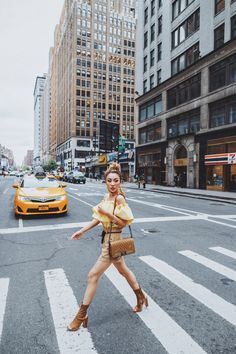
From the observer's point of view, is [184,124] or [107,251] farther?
[184,124]

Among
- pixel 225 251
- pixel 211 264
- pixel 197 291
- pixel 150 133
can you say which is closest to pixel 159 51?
pixel 150 133

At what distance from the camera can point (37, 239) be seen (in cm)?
731

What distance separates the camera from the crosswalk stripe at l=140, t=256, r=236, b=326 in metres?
3.55

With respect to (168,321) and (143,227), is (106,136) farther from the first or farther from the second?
(168,321)

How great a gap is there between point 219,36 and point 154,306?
96.2 feet

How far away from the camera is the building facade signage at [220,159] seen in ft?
80.1

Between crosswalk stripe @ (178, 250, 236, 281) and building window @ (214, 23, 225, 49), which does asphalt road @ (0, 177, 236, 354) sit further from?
building window @ (214, 23, 225, 49)

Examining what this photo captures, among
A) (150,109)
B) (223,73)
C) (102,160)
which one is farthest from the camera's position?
(102,160)

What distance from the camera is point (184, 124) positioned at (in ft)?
104

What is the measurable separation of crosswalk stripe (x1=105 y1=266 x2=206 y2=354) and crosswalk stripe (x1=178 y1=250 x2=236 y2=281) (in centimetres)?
180

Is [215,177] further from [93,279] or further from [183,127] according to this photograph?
[93,279]

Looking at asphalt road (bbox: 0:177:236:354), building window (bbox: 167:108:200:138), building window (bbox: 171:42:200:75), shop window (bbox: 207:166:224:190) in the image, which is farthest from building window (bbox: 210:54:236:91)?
asphalt road (bbox: 0:177:236:354)

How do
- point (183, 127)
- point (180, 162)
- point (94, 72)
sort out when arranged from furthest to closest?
point (94, 72) < point (180, 162) < point (183, 127)

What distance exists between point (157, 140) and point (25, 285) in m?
34.7
